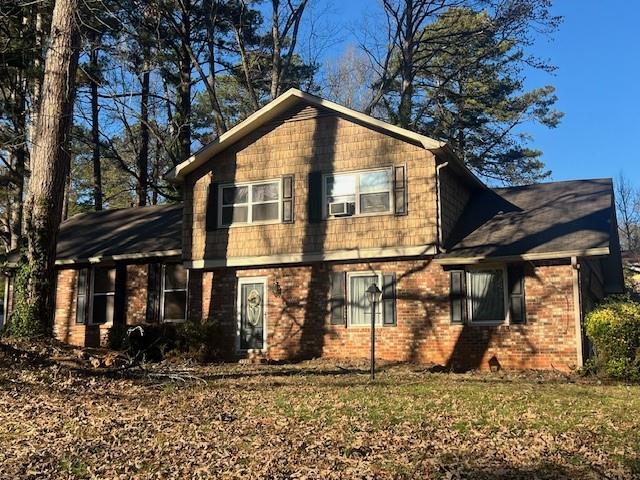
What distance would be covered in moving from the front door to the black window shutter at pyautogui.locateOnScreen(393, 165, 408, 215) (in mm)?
3881

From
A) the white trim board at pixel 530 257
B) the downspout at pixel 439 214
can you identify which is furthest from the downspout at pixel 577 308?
the downspout at pixel 439 214

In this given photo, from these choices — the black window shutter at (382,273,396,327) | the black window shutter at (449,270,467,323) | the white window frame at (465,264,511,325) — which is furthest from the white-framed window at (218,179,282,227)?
the white window frame at (465,264,511,325)

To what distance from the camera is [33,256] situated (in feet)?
40.1

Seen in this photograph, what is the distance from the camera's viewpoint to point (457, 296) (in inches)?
566

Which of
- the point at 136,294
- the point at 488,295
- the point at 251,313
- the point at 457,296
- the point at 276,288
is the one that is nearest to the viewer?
the point at 488,295

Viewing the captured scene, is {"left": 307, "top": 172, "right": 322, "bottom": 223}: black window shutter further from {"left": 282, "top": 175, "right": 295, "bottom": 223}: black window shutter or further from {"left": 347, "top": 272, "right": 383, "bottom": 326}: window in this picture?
{"left": 347, "top": 272, "right": 383, "bottom": 326}: window

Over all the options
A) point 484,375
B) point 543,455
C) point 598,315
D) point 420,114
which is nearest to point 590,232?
point 598,315

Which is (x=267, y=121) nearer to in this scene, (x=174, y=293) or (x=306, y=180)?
(x=306, y=180)

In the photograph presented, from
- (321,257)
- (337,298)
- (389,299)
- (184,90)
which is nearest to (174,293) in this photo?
(321,257)

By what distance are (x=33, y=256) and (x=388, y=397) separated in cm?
719

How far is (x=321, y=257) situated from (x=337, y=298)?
1042mm

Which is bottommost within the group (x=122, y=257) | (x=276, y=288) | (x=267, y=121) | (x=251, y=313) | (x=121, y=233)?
(x=251, y=313)

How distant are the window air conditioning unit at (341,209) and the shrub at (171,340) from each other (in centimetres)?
402

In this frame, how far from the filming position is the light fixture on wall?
52.5 ft
